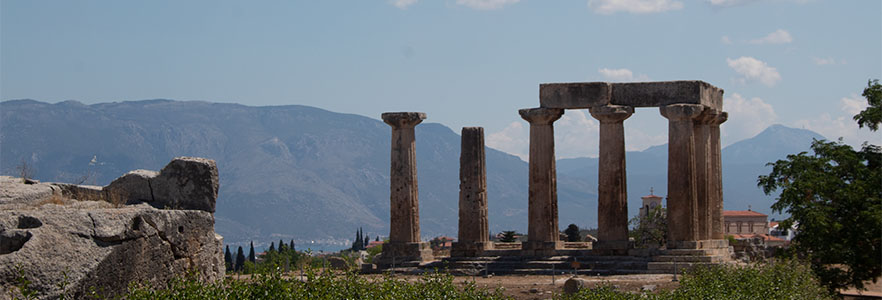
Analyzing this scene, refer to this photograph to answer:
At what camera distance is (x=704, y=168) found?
140 ft

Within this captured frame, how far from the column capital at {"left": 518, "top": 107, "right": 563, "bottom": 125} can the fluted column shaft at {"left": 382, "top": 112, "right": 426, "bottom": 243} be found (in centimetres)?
446

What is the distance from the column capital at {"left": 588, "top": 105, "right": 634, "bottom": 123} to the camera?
135 ft

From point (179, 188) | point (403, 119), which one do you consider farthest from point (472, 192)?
point (179, 188)

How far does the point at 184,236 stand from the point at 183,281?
522mm

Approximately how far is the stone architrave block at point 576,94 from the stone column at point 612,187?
0.37 metres

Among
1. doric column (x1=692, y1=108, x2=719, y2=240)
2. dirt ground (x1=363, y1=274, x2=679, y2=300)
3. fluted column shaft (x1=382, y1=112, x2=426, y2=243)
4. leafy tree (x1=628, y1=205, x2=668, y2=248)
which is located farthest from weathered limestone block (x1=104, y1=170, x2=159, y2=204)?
leafy tree (x1=628, y1=205, x2=668, y2=248)

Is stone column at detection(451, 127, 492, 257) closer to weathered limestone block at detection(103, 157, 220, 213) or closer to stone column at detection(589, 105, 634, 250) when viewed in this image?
stone column at detection(589, 105, 634, 250)

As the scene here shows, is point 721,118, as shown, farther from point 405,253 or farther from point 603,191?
point 405,253

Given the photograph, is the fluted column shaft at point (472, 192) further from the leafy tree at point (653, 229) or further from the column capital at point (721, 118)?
the leafy tree at point (653, 229)

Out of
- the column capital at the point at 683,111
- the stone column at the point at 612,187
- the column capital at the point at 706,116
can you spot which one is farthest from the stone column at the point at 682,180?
the column capital at the point at 706,116

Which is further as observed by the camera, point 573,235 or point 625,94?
point 573,235

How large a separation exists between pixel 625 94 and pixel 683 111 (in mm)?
2289

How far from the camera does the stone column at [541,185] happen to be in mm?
42906

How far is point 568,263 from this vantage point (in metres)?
40.7
